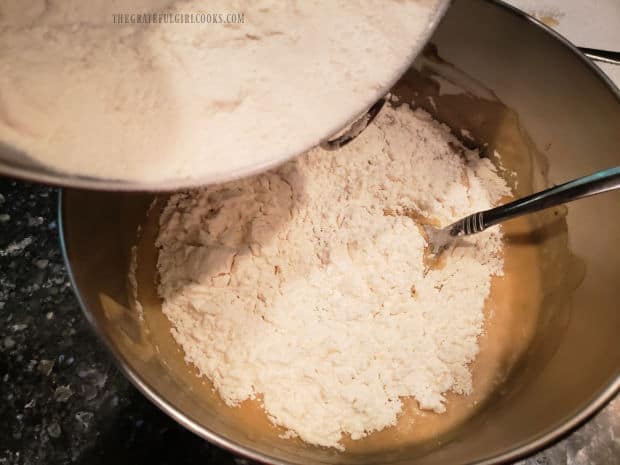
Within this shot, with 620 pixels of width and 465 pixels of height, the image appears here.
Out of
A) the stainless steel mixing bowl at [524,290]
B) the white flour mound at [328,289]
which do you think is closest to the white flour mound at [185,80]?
→ the stainless steel mixing bowl at [524,290]

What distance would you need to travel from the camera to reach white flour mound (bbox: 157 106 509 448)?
935 mm

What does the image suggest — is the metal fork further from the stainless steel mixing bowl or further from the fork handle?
the stainless steel mixing bowl

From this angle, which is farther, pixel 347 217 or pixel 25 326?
pixel 347 217

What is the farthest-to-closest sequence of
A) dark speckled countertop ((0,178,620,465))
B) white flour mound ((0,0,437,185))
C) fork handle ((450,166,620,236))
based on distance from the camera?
dark speckled countertop ((0,178,620,465))
fork handle ((450,166,620,236))
white flour mound ((0,0,437,185))

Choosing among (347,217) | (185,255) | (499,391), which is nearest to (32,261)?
(185,255)

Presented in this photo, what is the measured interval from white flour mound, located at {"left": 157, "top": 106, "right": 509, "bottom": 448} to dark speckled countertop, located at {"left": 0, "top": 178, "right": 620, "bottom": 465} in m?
0.14

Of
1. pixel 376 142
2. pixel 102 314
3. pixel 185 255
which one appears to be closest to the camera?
pixel 102 314

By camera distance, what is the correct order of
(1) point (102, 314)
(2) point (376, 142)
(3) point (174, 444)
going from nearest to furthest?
1. (1) point (102, 314)
2. (3) point (174, 444)
3. (2) point (376, 142)

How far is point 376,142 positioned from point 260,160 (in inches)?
25.6

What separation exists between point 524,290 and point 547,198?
33cm

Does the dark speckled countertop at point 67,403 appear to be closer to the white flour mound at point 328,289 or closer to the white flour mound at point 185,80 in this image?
the white flour mound at point 328,289

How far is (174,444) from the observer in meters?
0.89

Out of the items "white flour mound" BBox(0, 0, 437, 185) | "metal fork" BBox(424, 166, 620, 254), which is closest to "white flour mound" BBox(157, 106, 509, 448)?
"metal fork" BBox(424, 166, 620, 254)

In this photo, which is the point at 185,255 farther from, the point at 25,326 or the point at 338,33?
the point at 338,33
